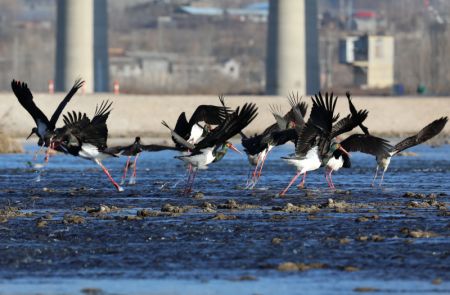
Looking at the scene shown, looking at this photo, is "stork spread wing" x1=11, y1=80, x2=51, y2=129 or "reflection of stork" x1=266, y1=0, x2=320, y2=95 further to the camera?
"reflection of stork" x1=266, y1=0, x2=320, y2=95

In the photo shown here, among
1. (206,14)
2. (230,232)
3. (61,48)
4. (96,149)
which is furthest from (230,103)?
(206,14)

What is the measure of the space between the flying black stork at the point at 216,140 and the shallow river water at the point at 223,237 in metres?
0.66

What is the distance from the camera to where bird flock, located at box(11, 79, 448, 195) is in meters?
24.5

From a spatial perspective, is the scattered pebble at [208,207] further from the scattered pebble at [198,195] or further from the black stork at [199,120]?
the black stork at [199,120]

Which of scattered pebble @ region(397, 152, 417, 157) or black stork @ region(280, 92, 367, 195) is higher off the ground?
black stork @ region(280, 92, 367, 195)

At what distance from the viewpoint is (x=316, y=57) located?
233 ft

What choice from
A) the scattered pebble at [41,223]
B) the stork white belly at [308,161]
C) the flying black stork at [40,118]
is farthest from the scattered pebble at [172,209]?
the flying black stork at [40,118]

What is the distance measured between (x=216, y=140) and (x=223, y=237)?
610 cm

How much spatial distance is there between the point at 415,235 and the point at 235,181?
11.3 m

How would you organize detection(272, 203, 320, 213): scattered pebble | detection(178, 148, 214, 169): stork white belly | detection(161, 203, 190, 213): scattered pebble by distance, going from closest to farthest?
detection(161, 203, 190, 213): scattered pebble < detection(272, 203, 320, 213): scattered pebble < detection(178, 148, 214, 169): stork white belly

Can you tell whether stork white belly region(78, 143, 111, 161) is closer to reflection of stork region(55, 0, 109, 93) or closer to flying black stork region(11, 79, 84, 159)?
flying black stork region(11, 79, 84, 159)

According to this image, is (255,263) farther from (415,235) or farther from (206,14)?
(206,14)

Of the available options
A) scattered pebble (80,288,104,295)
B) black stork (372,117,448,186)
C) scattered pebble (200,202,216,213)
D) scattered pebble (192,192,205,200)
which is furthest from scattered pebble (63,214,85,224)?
black stork (372,117,448,186)

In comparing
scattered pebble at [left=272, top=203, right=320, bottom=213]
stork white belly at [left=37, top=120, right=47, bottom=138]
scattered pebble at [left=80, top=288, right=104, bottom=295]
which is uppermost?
stork white belly at [left=37, top=120, right=47, bottom=138]
